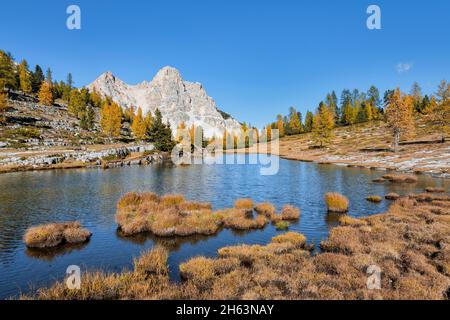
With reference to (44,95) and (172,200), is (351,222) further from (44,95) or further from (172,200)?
(44,95)

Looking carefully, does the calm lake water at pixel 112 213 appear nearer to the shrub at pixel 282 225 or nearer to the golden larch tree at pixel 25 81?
the shrub at pixel 282 225

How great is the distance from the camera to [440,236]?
1673cm

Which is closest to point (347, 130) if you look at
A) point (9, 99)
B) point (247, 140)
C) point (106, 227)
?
point (247, 140)

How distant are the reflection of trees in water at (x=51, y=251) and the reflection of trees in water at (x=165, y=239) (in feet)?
9.54

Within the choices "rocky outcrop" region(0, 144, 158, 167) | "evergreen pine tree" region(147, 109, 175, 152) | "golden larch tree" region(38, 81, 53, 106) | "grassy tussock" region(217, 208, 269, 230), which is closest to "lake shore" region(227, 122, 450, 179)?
"grassy tussock" region(217, 208, 269, 230)

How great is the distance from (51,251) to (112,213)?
928 centimetres

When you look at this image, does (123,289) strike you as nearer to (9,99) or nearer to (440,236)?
(440,236)

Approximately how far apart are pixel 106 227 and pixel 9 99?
14375 cm

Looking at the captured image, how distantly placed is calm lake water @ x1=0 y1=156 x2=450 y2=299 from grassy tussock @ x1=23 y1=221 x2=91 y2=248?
739 millimetres

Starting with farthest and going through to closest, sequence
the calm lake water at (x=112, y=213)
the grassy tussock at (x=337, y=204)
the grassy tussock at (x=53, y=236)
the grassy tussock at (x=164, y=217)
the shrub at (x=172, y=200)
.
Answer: the shrub at (x=172, y=200), the grassy tussock at (x=337, y=204), the grassy tussock at (x=164, y=217), the grassy tussock at (x=53, y=236), the calm lake water at (x=112, y=213)

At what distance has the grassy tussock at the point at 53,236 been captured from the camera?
18.6m

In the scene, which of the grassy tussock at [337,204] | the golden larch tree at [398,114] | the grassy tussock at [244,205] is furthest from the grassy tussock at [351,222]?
the golden larch tree at [398,114]

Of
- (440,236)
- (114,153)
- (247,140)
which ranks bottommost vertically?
(440,236)

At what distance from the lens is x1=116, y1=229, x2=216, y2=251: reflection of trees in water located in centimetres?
1908
